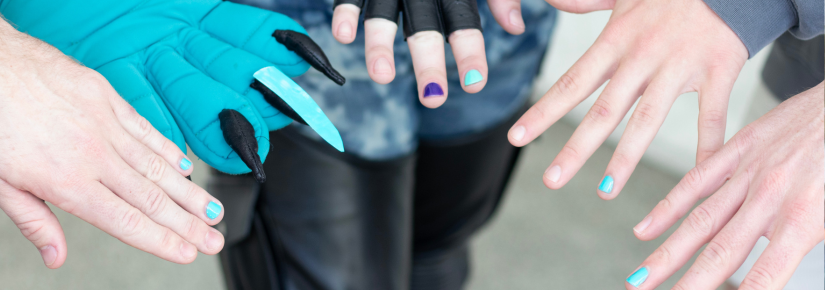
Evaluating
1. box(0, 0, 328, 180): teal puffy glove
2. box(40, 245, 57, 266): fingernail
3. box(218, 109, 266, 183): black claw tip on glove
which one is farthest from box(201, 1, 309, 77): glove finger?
box(40, 245, 57, 266): fingernail

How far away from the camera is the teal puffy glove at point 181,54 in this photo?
0.59 meters

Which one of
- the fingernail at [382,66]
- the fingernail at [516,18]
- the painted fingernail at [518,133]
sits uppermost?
the fingernail at [382,66]

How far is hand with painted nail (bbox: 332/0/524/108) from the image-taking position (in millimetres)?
672

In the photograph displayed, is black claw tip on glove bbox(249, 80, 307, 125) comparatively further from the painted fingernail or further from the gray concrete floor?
the gray concrete floor

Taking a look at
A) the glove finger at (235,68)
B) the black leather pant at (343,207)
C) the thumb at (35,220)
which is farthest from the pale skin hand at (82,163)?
the black leather pant at (343,207)

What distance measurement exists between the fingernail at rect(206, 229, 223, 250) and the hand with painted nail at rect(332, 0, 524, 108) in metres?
0.27

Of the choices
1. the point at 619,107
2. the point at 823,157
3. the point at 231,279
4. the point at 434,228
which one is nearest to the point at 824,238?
the point at 823,157

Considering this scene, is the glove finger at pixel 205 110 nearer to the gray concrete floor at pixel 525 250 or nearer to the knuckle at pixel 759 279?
the knuckle at pixel 759 279

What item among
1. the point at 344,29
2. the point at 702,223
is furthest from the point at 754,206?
the point at 344,29

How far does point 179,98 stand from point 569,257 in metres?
1.36

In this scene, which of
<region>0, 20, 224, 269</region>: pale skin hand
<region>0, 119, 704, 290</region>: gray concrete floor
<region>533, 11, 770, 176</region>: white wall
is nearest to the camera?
<region>0, 20, 224, 269</region>: pale skin hand

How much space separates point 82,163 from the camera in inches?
20.7

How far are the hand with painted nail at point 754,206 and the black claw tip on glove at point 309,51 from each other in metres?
0.41

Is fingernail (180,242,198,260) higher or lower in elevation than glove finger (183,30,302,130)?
lower
